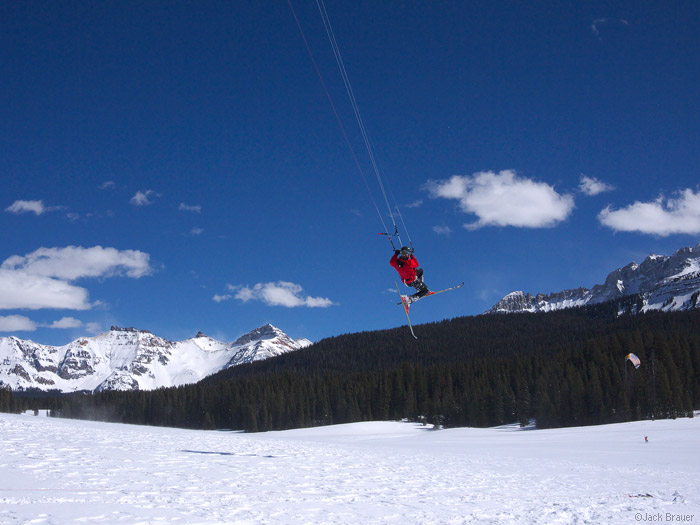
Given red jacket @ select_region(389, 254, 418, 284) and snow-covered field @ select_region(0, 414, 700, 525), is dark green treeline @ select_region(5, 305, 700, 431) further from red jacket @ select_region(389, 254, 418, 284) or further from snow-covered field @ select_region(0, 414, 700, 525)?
red jacket @ select_region(389, 254, 418, 284)

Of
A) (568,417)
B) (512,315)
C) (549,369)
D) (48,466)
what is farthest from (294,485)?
(512,315)

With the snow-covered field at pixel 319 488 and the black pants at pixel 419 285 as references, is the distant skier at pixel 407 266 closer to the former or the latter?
the black pants at pixel 419 285

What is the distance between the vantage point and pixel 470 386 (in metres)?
80.9

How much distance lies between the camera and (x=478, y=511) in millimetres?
11453

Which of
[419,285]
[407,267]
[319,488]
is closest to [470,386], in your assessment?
[419,285]

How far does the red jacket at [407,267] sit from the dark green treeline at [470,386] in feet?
163

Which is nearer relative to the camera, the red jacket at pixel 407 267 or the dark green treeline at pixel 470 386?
the red jacket at pixel 407 267

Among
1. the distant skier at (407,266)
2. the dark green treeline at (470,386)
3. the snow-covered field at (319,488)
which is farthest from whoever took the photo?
the dark green treeline at (470,386)

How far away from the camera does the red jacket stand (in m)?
20.5

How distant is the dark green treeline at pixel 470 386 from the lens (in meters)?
61.4

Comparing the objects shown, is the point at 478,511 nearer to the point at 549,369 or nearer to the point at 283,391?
the point at 549,369

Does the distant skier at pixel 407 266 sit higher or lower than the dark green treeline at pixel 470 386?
higher

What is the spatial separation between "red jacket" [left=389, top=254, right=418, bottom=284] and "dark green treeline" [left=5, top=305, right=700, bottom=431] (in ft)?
163

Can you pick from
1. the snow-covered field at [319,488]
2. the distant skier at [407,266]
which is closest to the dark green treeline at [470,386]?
the snow-covered field at [319,488]
